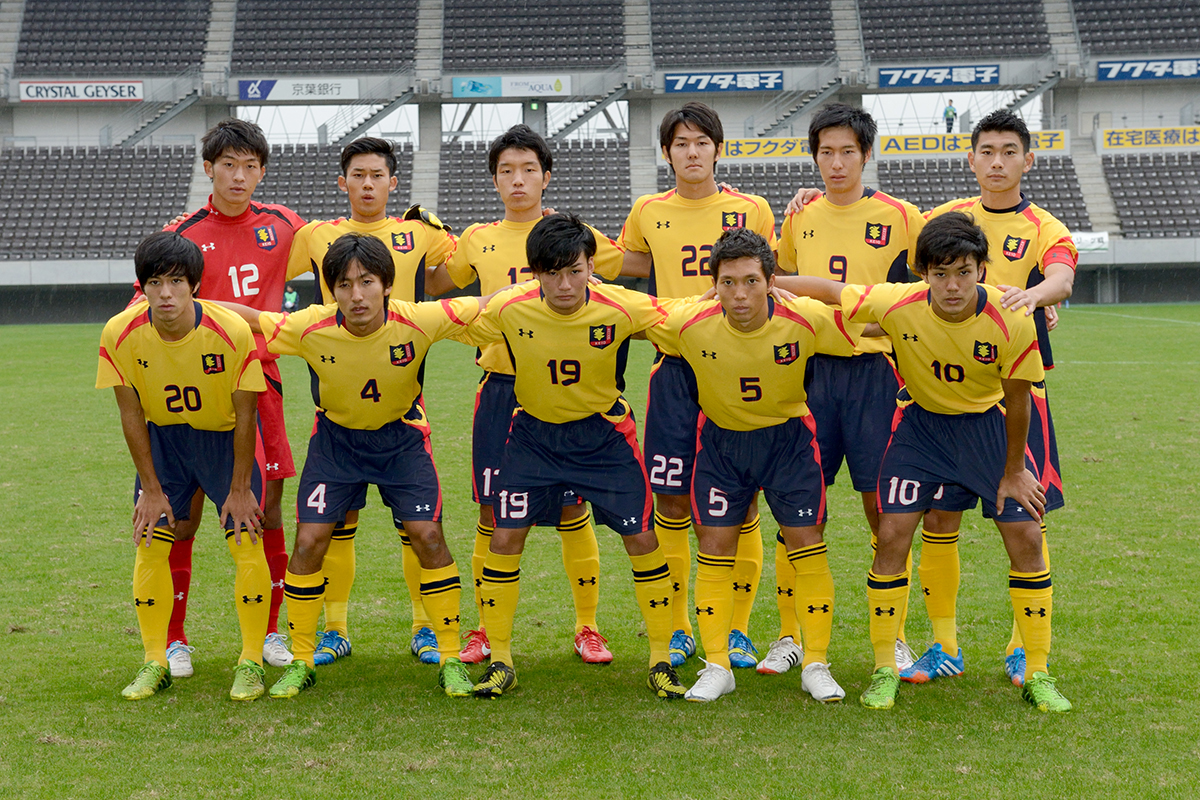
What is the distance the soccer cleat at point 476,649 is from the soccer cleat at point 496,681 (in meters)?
0.42

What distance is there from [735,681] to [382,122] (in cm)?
2929

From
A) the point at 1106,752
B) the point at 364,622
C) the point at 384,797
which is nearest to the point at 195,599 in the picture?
the point at 364,622

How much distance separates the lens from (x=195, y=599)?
5.23 meters

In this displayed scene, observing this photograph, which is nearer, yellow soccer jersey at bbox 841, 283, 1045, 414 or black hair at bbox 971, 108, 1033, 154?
yellow soccer jersey at bbox 841, 283, 1045, 414

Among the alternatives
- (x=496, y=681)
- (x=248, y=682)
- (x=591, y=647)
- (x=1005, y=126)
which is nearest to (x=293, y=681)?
(x=248, y=682)

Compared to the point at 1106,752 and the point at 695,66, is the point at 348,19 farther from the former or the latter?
the point at 1106,752

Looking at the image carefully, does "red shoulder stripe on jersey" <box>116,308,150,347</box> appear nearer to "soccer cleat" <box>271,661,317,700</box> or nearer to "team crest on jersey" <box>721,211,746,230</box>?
"soccer cleat" <box>271,661,317,700</box>

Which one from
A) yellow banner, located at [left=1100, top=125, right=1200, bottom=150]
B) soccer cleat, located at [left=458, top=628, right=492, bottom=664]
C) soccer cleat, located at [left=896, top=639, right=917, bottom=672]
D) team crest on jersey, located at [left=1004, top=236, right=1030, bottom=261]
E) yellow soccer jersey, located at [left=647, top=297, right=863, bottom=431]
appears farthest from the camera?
yellow banner, located at [left=1100, top=125, right=1200, bottom=150]

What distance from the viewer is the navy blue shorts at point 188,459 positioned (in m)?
4.12

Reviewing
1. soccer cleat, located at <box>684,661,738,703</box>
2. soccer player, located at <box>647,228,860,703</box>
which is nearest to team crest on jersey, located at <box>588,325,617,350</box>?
soccer player, located at <box>647,228,860,703</box>

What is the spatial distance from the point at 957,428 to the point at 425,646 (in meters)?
2.37

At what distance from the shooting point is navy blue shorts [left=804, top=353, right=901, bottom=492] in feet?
13.7

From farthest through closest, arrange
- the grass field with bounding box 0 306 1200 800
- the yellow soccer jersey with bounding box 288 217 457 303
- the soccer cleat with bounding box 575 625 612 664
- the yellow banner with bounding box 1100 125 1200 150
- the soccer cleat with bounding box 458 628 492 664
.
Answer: the yellow banner with bounding box 1100 125 1200 150, the yellow soccer jersey with bounding box 288 217 457 303, the soccer cleat with bounding box 458 628 492 664, the soccer cleat with bounding box 575 625 612 664, the grass field with bounding box 0 306 1200 800

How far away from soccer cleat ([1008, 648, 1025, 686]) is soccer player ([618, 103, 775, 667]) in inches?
39.4
